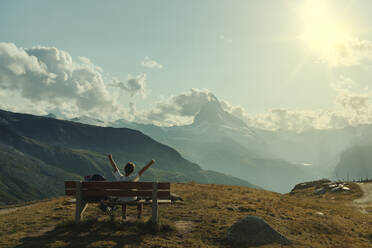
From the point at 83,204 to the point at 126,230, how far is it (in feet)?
8.06

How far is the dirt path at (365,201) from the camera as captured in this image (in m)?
27.0

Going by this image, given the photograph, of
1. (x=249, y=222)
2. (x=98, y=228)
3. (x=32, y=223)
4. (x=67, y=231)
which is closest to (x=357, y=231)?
(x=249, y=222)

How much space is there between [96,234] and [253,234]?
20.9 feet

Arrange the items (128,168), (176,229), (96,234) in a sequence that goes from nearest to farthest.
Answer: (96,234) → (176,229) → (128,168)

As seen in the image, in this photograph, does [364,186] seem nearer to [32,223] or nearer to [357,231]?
[357,231]

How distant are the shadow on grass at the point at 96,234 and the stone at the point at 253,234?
2766 mm

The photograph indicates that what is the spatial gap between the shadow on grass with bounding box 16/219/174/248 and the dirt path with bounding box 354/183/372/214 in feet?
73.4

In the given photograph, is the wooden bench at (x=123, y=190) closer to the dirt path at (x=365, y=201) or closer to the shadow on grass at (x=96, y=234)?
the shadow on grass at (x=96, y=234)

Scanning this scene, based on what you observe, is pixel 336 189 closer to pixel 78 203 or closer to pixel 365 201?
pixel 365 201

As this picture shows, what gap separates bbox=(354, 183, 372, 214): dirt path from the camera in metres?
27.0

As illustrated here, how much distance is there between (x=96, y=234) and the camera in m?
11.5

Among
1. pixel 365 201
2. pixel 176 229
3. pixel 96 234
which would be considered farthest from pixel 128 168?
pixel 365 201

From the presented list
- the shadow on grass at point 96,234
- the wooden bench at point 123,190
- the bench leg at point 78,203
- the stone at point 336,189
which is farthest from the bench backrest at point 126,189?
the stone at point 336,189

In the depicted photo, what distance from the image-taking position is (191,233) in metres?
12.6
